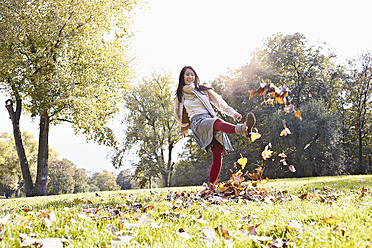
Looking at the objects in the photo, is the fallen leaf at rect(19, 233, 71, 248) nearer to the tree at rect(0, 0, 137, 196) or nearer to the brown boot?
the brown boot

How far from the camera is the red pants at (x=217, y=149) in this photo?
13.6ft

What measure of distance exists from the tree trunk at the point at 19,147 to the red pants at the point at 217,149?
462 inches

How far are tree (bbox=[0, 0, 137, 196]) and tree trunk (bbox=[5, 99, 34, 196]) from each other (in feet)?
0.14

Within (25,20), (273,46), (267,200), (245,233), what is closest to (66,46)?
(25,20)

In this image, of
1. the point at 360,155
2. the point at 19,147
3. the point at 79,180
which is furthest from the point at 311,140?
the point at 79,180

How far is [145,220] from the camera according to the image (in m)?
2.25

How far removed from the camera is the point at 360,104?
2297cm

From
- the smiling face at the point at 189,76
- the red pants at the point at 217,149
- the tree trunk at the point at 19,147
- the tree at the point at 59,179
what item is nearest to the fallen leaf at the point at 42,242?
the red pants at the point at 217,149

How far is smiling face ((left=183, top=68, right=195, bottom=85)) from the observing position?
5074 mm

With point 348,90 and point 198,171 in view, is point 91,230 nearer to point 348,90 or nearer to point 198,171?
point 198,171

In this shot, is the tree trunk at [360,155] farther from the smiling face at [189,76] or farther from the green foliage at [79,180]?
the green foliage at [79,180]

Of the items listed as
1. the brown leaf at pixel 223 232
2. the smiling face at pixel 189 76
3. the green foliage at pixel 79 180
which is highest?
the smiling face at pixel 189 76

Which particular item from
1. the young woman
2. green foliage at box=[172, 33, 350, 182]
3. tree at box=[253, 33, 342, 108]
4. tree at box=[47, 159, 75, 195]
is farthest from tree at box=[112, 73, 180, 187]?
tree at box=[47, 159, 75, 195]

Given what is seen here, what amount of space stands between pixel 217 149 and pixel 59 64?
35.4 ft
